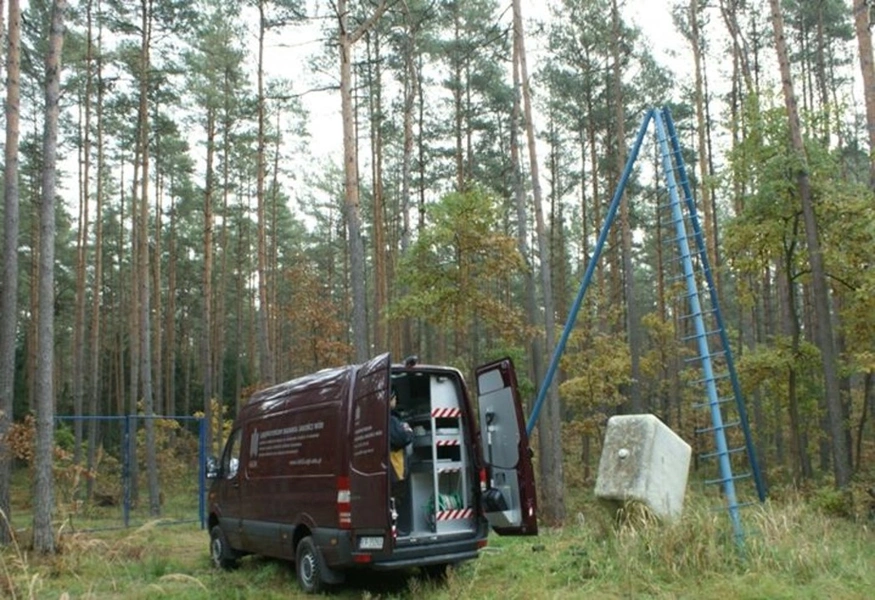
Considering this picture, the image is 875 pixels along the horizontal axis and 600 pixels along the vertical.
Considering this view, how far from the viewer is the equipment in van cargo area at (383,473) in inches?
264

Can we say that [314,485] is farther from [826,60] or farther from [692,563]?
[826,60]

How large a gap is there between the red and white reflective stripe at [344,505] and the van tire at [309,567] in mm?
570

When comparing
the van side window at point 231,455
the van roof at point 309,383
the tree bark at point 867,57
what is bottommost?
the van side window at point 231,455

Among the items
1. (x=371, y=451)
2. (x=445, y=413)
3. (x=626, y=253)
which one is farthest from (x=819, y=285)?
(x=371, y=451)

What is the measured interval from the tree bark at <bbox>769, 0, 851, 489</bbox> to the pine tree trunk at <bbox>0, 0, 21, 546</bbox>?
13.3 meters

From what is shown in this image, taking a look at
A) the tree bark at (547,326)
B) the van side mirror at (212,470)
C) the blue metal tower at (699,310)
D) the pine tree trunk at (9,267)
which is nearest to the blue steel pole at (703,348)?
the blue metal tower at (699,310)

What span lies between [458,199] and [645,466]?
7.02 m

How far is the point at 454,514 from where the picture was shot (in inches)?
289

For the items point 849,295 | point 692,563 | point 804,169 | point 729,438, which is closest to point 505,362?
point 692,563

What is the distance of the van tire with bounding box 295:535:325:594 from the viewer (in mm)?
7121

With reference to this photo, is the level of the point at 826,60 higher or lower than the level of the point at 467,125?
higher

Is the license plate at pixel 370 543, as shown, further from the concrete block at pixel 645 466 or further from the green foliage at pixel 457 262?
the green foliage at pixel 457 262

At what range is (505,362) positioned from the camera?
7.75 metres

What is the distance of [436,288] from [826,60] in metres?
20.4
